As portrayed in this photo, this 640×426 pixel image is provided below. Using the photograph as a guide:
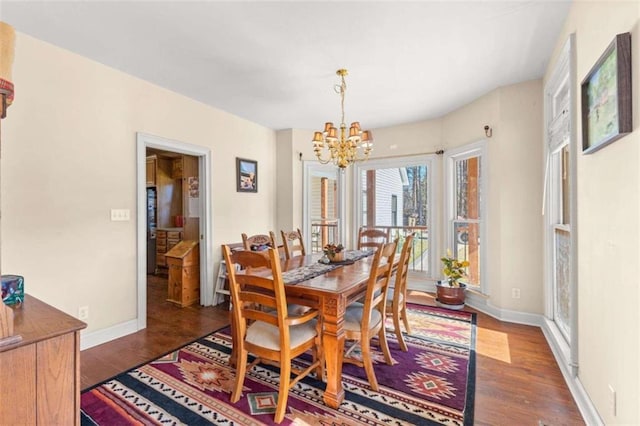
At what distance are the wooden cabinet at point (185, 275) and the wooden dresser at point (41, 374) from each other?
302 cm

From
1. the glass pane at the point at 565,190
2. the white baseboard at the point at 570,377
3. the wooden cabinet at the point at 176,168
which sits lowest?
the white baseboard at the point at 570,377

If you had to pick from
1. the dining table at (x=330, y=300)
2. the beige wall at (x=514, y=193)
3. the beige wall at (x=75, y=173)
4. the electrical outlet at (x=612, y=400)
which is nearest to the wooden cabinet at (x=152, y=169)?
the beige wall at (x=75, y=173)

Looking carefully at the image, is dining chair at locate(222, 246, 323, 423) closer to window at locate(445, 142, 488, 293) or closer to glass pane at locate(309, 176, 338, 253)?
window at locate(445, 142, 488, 293)

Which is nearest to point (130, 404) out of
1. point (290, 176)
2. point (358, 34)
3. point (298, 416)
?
point (298, 416)

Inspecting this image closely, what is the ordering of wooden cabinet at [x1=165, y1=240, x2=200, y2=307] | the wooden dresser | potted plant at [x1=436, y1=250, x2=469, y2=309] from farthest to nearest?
1. wooden cabinet at [x1=165, y1=240, x2=200, y2=307]
2. potted plant at [x1=436, y1=250, x2=469, y2=309]
3. the wooden dresser

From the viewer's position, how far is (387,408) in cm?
198

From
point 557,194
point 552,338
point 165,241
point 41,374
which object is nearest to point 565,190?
point 557,194

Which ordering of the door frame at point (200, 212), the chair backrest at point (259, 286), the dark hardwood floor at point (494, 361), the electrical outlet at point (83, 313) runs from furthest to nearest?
the door frame at point (200, 212) → the electrical outlet at point (83, 313) → the dark hardwood floor at point (494, 361) → the chair backrest at point (259, 286)

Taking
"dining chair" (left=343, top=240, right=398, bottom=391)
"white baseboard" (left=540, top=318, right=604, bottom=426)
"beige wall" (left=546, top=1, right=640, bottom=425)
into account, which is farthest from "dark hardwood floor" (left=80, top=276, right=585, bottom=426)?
"dining chair" (left=343, top=240, right=398, bottom=391)

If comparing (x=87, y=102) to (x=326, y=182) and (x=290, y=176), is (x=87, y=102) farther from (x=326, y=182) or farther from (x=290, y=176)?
(x=326, y=182)

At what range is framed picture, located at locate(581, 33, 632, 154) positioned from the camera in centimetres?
137

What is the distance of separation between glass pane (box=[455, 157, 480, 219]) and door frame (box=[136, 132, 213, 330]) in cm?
351

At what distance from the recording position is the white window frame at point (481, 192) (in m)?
3.79

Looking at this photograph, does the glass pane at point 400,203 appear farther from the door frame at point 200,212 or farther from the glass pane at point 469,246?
the door frame at point 200,212
